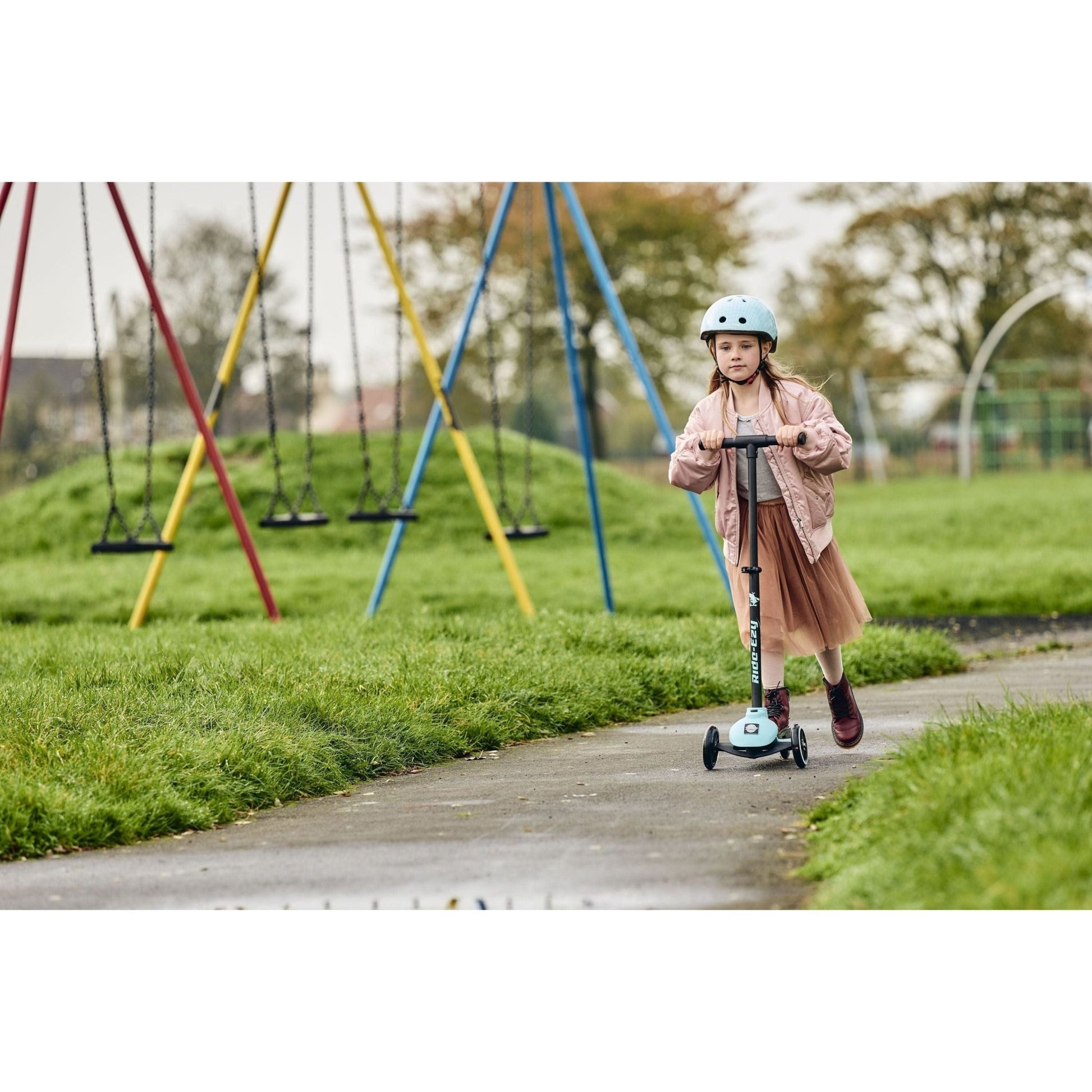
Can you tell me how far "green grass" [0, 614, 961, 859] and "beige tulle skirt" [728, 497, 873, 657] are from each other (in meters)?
1.31

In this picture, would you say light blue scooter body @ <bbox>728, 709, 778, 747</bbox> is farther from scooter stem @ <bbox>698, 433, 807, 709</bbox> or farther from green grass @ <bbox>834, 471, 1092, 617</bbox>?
green grass @ <bbox>834, 471, 1092, 617</bbox>

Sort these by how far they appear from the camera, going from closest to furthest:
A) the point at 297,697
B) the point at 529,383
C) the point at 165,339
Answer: the point at 297,697 → the point at 165,339 → the point at 529,383

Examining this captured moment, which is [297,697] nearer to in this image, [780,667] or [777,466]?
[780,667]

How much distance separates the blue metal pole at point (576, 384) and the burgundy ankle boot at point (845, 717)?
4.23 m

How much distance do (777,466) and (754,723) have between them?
3.34ft

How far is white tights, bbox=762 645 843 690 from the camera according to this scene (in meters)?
5.94

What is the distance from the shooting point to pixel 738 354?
5.74 meters

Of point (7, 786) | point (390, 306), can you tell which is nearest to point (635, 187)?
point (390, 306)

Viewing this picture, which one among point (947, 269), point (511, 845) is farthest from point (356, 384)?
point (947, 269)

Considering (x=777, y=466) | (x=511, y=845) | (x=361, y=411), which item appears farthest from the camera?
(x=361, y=411)

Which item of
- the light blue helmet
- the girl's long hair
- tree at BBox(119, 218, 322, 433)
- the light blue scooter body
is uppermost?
tree at BBox(119, 218, 322, 433)

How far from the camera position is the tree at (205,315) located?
27656 millimetres

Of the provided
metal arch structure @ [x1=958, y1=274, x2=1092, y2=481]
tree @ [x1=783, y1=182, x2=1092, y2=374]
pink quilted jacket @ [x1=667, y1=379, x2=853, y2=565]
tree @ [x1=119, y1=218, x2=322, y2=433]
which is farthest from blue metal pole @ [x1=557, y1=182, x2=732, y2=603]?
tree @ [x1=783, y1=182, x2=1092, y2=374]

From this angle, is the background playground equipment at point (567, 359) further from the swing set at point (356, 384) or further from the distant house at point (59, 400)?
the distant house at point (59, 400)
